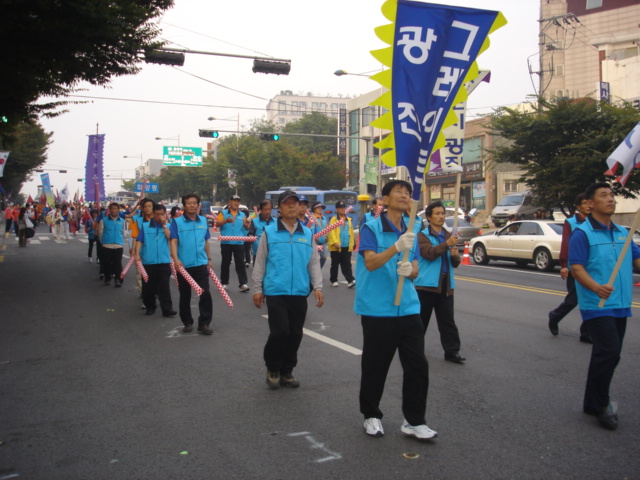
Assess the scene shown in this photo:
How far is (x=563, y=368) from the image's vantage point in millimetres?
6344

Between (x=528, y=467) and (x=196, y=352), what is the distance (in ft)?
14.0

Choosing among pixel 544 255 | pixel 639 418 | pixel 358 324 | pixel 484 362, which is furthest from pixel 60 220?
pixel 639 418

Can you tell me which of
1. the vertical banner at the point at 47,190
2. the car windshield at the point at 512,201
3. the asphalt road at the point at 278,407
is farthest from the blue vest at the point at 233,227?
the vertical banner at the point at 47,190

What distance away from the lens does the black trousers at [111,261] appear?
44.4 feet

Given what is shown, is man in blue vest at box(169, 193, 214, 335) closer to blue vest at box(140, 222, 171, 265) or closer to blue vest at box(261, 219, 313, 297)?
blue vest at box(140, 222, 171, 265)

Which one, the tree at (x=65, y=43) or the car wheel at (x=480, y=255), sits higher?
the tree at (x=65, y=43)

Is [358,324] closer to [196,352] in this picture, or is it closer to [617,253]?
[196,352]

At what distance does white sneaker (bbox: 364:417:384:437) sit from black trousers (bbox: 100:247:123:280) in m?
10.3

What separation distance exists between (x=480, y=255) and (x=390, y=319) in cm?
1617

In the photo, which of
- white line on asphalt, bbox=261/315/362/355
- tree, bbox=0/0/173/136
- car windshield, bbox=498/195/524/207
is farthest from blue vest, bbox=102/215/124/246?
car windshield, bbox=498/195/524/207

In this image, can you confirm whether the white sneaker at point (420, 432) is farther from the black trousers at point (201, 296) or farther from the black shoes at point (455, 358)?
the black trousers at point (201, 296)

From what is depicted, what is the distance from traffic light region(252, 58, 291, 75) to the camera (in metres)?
13.9

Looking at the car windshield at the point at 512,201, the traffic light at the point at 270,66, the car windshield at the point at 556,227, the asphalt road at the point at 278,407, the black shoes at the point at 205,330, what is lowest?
the asphalt road at the point at 278,407

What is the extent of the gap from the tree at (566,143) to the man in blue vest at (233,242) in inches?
542
